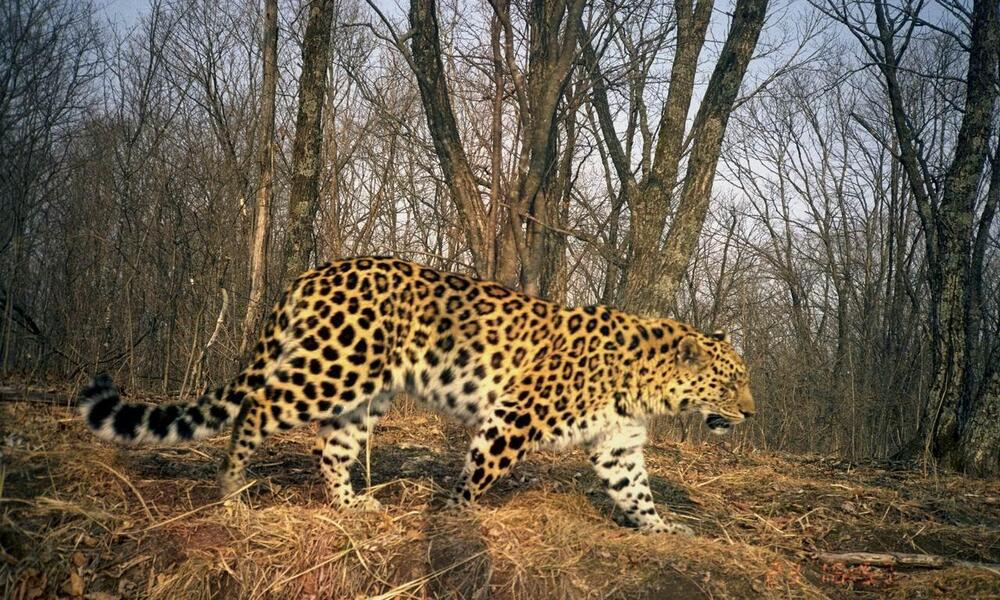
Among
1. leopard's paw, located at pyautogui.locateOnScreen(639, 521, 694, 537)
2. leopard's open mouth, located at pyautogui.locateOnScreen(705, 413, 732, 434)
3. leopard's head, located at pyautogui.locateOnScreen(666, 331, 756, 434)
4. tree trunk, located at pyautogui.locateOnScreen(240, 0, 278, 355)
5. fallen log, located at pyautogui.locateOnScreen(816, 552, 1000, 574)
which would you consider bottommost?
leopard's paw, located at pyautogui.locateOnScreen(639, 521, 694, 537)

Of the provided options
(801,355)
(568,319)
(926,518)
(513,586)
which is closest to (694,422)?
(801,355)

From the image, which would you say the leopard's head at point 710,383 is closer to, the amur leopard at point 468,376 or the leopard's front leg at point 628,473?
the amur leopard at point 468,376

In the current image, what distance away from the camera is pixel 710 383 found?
662 centimetres

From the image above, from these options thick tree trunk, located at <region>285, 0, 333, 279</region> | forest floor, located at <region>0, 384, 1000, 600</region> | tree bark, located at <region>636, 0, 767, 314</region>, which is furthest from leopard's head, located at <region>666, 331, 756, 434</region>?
thick tree trunk, located at <region>285, 0, 333, 279</region>

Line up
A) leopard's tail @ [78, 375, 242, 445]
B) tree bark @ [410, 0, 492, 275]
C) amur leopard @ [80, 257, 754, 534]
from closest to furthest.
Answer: leopard's tail @ [78, 375, 242, 445] < amur leopard @ [80, 257, 754, 534] < tree bark @ [410, 0, 492, 275]

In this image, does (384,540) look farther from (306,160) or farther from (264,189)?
(264,189)

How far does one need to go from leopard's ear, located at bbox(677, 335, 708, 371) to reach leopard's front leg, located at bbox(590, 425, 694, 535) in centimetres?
72

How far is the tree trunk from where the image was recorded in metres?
10.0

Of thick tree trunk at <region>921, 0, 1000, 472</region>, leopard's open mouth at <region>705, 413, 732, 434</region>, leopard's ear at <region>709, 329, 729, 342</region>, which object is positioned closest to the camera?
leopard's open mouth at <region>705, 413, 732, 434</region>

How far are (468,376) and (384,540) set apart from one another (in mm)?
1526

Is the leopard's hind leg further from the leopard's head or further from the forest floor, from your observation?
the leopard's head

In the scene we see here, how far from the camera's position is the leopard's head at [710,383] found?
21.4ft

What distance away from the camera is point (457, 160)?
421 inches

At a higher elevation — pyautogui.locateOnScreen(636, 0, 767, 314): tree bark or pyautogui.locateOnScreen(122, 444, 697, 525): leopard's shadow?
pyautogui.locateOnScreen(636, 0, 767, 314): tree bark
